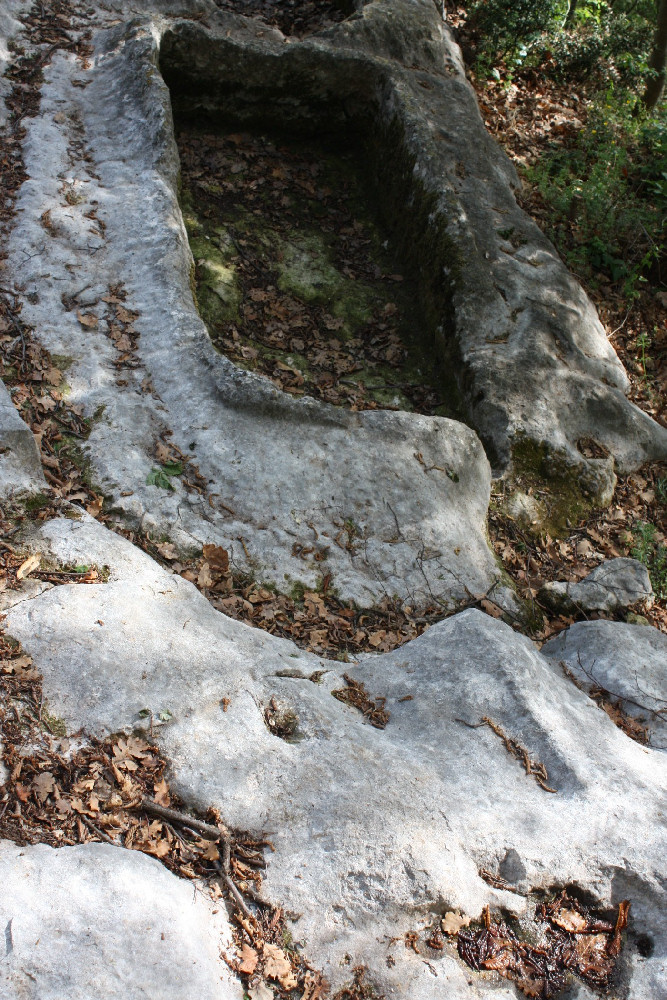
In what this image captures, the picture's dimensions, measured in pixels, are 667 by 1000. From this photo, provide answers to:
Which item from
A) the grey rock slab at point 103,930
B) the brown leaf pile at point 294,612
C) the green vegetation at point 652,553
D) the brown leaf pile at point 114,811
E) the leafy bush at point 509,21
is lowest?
the brown leaf pile at point 294,612

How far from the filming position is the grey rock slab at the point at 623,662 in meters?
4.27

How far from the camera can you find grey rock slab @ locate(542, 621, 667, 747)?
427 cm

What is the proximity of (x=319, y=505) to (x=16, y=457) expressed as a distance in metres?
1.97

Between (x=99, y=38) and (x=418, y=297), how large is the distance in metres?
4.47

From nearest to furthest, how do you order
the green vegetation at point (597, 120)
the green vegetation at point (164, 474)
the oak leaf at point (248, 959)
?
the oak leaf at point (248, 959)
the green vegetation at point (164, 474)
the green vegetation at point (597, 120)

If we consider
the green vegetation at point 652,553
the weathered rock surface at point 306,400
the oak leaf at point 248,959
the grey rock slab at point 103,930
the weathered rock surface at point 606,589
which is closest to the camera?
the grey rock slab at point 103,930

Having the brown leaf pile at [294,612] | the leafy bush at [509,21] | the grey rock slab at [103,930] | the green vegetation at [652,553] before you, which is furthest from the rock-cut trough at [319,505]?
the leafy bush at [509,21]

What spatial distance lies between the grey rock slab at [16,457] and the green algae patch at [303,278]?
252cm

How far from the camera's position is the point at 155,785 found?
2.94m

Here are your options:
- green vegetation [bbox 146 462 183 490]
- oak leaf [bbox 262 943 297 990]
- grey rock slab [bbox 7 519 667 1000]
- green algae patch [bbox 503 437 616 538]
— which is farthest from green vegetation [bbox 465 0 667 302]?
oak leaf [bbox 262 943 297 990]

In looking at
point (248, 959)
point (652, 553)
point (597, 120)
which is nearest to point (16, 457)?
point (248, 959)

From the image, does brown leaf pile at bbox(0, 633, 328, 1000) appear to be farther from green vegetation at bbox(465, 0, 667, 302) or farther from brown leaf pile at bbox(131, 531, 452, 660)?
green vegetation at bbox(465, 0, 667, 302)

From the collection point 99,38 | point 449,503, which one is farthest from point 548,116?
point 449,503

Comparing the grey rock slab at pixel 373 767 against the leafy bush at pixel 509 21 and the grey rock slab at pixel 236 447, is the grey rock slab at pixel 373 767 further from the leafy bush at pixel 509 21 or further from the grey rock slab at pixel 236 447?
the leafy bush at pixel 509 21
